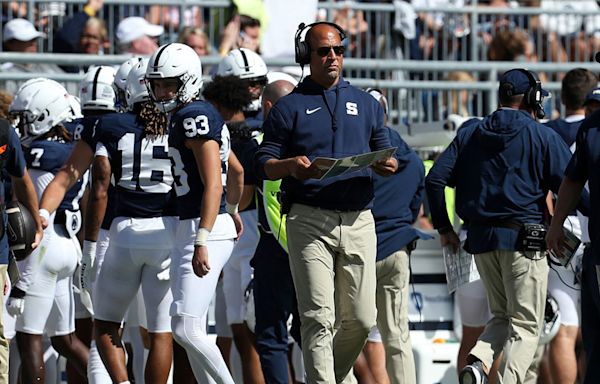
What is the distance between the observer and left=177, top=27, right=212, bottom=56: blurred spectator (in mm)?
13273

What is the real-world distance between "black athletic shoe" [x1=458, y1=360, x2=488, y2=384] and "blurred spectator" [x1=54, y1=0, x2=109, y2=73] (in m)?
5.89

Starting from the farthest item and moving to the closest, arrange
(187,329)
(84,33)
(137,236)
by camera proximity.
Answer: (84,33) → (137,236) → (187,329)

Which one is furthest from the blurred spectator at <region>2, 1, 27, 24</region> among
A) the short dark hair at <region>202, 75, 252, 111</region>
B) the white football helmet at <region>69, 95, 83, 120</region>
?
the short dark hair at <region>202, 75, 252, 111</region>

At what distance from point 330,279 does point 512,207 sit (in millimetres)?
1588

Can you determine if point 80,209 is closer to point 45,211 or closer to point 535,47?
point 45,211

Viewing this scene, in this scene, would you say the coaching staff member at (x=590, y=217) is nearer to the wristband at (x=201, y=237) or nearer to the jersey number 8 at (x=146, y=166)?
the wristband at (x=201, y=237)

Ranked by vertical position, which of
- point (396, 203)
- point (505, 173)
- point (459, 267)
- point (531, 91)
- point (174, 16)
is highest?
point (174, 16)

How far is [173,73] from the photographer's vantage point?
8.48 meters

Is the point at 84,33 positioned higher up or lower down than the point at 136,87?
higher up

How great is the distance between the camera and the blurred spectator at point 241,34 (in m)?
13.4

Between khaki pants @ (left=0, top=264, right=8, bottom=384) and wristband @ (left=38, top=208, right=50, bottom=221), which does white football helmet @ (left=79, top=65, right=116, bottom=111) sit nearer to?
wristband @ (left=38, top=208, right=50, bottom=221)

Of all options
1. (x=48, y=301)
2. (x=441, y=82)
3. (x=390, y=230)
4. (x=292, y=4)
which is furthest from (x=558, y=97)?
(x=48, y=301)

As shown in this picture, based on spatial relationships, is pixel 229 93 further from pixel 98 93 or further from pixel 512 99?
pixel 512 99

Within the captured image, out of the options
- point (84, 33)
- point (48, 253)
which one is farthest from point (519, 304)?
point (84, 33)
